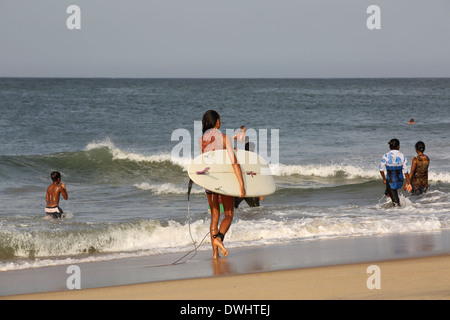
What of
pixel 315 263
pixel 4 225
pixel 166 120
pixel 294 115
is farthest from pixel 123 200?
pixel 294 115

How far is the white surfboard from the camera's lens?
19.9 ft

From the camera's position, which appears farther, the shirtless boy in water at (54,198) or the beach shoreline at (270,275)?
the shirtless boy in water at (54,198)

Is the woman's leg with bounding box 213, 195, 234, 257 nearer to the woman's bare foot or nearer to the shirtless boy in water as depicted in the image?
the woman's bare foot

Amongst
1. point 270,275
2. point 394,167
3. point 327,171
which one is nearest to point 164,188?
point 327,171

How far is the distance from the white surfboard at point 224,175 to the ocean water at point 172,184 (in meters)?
1.23

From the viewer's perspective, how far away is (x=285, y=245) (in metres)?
7.54

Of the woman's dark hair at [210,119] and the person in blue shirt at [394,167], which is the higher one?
the woman's dark hair at [210,119]

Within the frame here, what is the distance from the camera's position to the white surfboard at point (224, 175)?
6.07 metres

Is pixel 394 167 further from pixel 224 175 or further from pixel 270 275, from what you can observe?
pixel 270 275

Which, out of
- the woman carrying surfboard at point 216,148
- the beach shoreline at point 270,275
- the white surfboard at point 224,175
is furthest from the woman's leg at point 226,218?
the beach shoreline at point 270,275

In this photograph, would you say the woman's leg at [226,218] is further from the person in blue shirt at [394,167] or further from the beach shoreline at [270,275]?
the person in blue shirt at [394,167]

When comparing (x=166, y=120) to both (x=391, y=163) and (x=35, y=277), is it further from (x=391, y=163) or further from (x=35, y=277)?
(x=35, y=277)

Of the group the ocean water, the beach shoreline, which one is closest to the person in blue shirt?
the ocean water

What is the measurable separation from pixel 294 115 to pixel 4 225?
28.0m
